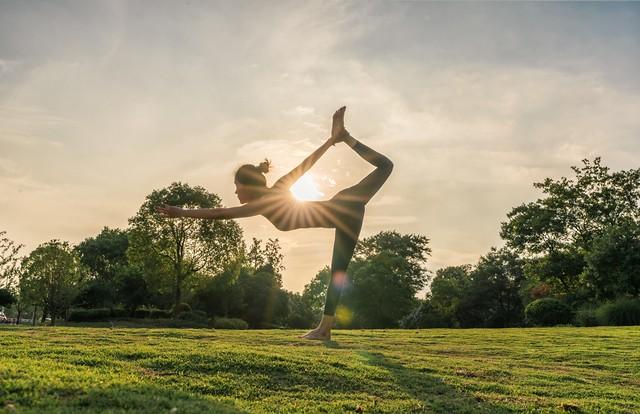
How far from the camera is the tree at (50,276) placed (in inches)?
1341

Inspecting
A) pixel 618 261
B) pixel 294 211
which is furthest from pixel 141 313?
pixel 294 211

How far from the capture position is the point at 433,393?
600 cm

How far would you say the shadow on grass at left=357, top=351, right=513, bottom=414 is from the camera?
17.7ft

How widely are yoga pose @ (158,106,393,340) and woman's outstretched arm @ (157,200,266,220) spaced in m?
0.02

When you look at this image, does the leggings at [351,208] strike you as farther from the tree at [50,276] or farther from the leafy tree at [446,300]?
the leafy tree at [446,300]

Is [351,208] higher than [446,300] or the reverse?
higher

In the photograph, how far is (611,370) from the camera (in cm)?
960

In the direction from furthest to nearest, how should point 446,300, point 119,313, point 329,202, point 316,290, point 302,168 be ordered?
point 316,290, point 446,300, point 119,313, point 302,168, point 329,202

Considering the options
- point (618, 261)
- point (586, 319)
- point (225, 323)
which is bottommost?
point (225, 323)

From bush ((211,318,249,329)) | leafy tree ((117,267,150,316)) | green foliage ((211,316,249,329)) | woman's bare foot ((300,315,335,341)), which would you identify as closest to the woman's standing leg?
woman's bare foot ((300,315,335,341))

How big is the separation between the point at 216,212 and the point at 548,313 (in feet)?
104

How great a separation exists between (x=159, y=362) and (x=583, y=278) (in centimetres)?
3993

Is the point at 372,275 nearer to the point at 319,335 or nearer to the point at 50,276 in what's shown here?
the point at 50,276

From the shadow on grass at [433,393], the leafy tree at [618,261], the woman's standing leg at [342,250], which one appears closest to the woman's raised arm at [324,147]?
the woman's standing leg at [342,250]
